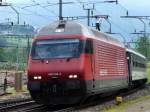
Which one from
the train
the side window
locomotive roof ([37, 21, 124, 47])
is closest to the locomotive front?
the train

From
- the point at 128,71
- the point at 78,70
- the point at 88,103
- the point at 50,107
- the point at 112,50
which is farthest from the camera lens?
the point at 128,71

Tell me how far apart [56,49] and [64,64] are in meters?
0.85

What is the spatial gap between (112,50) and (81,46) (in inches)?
218

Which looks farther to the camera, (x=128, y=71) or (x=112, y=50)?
(x=128, y=71)

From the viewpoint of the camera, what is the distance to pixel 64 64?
21438 millimetres

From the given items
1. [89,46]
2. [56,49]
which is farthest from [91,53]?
[56,49]

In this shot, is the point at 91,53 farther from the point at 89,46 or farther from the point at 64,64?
the point at 64,64

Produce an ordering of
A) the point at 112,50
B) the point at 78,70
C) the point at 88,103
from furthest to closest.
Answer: the point at 112,50 < the point at 88,103 < the point at 78,70

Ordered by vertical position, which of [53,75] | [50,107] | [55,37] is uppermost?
[55,37]

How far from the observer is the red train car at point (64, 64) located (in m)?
21.3

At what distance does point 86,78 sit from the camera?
21.5 meters

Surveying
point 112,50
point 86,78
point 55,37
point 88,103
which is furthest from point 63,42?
point 112,50

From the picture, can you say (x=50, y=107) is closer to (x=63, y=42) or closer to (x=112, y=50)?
(x=63, y=42)

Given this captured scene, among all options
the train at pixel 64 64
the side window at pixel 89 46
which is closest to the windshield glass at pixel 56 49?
the train at pixel 64 64
